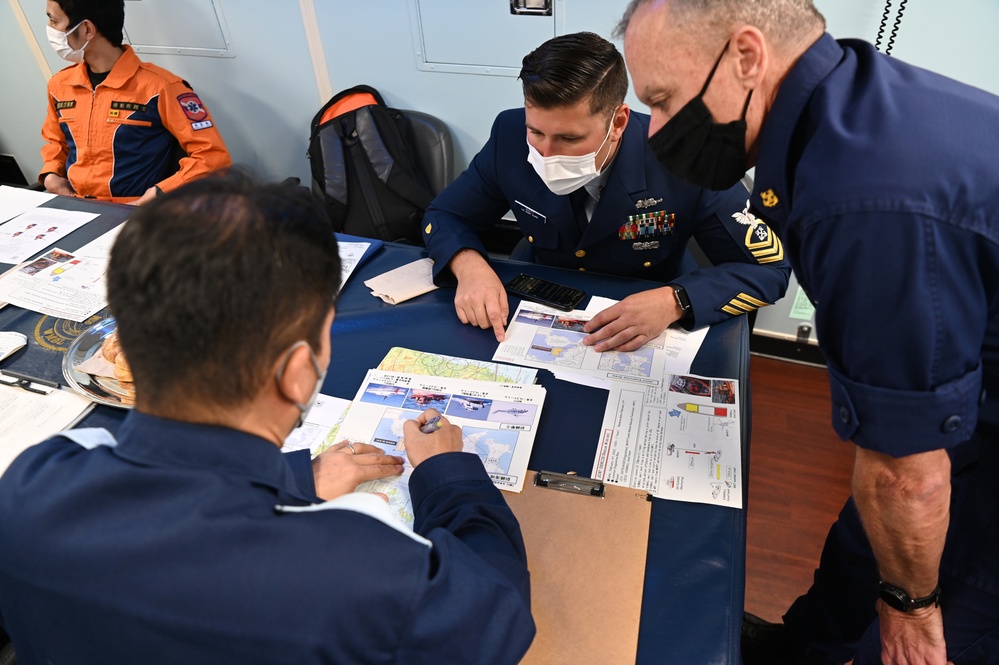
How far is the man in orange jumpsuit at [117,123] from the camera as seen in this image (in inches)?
88.7

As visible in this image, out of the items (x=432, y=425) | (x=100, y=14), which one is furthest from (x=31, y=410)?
(x=100, y=14)

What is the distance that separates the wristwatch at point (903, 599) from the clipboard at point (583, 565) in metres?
0.40

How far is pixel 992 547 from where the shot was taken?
3.14ft

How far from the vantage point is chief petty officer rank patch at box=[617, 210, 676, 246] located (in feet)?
4.89

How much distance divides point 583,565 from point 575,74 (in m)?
0.94

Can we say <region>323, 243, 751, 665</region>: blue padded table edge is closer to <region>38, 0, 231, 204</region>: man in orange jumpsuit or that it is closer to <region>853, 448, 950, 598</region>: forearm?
<region>853, 448, 950, 598</region>: forearm

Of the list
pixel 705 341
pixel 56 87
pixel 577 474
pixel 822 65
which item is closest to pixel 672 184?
pixel 705 341

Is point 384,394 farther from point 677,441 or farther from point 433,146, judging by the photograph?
point 433,146

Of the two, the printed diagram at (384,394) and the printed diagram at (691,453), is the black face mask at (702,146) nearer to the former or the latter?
the printed diagram at (691,453)

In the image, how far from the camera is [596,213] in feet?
4.85

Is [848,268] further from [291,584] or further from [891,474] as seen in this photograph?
[291,584]

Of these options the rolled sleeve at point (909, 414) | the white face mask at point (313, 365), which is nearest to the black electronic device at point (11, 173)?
the white face mask at point (313, 365)

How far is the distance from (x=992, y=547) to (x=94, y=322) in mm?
1774

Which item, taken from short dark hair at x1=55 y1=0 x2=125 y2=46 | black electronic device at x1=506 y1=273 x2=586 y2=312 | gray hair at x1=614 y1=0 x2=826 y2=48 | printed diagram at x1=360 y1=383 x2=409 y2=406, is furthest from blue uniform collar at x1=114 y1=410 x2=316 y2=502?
short dark hair at x1=55 y1=0 x2=125 y2=46
